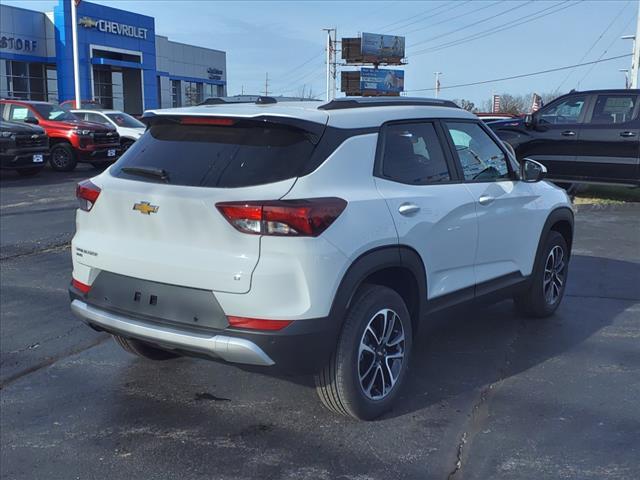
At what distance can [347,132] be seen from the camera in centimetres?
361

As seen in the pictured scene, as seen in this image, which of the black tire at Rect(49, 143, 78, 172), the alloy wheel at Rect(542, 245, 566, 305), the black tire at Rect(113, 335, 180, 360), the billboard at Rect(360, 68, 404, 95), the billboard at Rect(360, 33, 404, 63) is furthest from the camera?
the billboard at Rect(360, 68, 404, 95)

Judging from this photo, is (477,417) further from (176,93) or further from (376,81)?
(376,81)

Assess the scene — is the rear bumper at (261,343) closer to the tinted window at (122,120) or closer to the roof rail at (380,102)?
the roof rail at (380,102)

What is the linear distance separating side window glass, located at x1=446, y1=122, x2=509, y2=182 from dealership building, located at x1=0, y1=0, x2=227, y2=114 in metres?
36.3

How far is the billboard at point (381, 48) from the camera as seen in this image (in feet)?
201

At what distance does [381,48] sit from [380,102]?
198 ft

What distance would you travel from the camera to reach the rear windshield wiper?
11.9 feet

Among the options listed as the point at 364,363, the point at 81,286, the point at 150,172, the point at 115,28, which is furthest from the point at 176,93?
the point at 364,363

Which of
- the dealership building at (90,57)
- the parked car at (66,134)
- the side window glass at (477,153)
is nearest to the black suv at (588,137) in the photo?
the side window glass at (477,153)

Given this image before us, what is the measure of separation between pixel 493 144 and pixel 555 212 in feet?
3.06

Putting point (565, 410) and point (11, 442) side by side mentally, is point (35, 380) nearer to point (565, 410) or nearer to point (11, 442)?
point (11, 442)

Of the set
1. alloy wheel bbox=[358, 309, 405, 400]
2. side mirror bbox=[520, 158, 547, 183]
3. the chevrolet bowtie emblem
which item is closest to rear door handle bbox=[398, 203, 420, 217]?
alloy wheel bbox=[358, 309, 405, 400]

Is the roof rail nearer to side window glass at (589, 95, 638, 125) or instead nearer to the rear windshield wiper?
the rear windshield wiper

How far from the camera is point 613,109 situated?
461 inches
